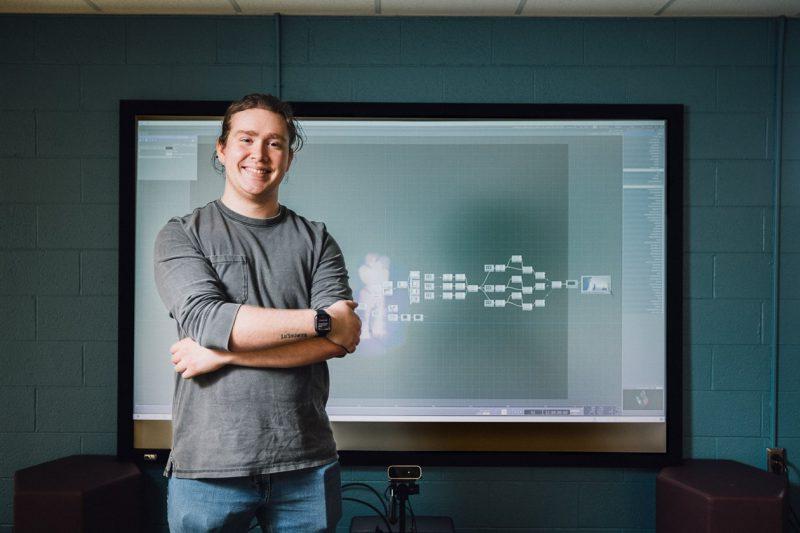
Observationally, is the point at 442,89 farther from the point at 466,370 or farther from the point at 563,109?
the point at 466,370

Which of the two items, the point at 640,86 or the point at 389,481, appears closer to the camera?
the point at 389,481

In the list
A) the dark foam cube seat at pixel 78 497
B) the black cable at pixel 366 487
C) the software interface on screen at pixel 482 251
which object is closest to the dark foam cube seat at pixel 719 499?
the software interface on screen at pixel 482 251

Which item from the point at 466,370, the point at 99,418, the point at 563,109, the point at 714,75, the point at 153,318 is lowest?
the point at 99,418

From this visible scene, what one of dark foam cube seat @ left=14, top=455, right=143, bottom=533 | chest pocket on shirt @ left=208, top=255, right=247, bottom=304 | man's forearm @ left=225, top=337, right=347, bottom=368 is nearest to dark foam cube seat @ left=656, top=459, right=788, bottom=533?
man's forearm @ left=225, top=337, right=347, bottom=368

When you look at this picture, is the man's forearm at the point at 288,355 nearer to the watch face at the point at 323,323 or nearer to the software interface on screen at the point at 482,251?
the watch face at the point at 323,323

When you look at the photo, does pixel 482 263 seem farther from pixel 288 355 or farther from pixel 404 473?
pixel 288 355

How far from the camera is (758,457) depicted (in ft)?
6.92

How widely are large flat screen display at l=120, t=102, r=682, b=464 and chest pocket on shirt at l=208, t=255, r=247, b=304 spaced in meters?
0.72

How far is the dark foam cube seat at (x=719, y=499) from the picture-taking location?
5.70ft

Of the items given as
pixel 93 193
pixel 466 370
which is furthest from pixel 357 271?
pixel 93 193

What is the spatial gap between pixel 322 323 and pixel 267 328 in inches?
5.5

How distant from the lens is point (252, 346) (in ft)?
4.29

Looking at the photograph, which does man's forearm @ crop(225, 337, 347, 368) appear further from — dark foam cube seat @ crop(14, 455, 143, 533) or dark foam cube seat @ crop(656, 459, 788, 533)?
dark foam cube seat @ crop(656, 459, 788, 533)

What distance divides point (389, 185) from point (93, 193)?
3.94 feet
